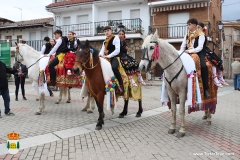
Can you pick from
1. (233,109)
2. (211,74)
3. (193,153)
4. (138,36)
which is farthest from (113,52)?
(138,36)

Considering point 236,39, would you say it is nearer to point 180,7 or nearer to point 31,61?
point 180,7

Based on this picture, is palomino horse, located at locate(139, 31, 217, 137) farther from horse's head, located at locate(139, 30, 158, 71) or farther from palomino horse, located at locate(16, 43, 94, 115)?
palomino horse, located at locate(16, 43, 94, 115)

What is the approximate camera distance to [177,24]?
67.7 feet

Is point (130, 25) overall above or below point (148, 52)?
above

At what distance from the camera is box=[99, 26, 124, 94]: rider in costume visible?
18.8 feet

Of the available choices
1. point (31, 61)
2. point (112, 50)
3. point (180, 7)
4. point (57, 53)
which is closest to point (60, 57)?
point (57, 53)

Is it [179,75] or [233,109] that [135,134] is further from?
[233,109]

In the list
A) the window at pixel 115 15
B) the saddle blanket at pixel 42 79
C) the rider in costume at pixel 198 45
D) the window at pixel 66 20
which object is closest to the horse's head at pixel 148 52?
the rider in costume at pixel 198 45

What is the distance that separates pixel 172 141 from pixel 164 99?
4.25 ft

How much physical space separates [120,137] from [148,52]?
1971mm

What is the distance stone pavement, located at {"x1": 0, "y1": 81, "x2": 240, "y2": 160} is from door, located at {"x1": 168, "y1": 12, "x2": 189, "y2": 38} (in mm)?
14602

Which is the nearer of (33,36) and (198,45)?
(198,45)

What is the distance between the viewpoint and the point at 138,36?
2011 cm

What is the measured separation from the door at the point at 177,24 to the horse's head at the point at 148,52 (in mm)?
16545
